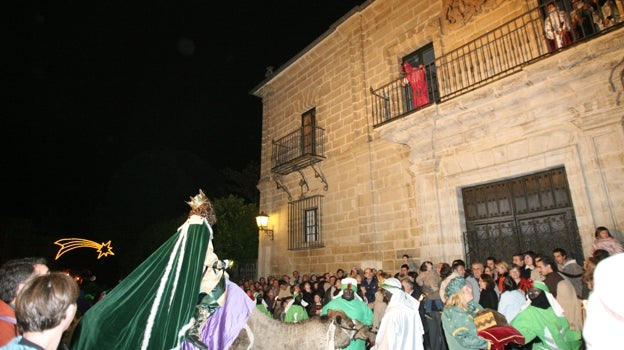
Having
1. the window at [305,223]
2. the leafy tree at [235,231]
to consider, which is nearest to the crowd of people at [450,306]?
the window at [305,223]

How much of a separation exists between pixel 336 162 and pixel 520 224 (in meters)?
5.40

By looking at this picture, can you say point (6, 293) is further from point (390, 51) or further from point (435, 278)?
point (390, 51)

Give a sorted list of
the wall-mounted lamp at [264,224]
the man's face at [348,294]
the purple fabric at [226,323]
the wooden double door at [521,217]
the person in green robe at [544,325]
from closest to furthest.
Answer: the person in green robe at [544,325] < the purple fabric at [226,323] < the man's face at [348,294] < the wooden double door at [521,217] < the wall-mounted lamp at [264,224]

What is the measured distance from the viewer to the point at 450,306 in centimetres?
325

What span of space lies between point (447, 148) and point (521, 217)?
2.11 meters

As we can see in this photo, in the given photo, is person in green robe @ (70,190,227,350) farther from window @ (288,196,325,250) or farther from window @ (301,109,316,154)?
window @ (301,109,316,154)

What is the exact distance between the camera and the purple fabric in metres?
3.32

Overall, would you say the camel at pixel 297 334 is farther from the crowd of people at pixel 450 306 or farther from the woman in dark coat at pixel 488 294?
the woman in dark coat at pixel 488 294

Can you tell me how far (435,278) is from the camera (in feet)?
20.6

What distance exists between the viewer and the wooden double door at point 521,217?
256 inches

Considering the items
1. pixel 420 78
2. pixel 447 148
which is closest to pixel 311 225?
pixel 447 148

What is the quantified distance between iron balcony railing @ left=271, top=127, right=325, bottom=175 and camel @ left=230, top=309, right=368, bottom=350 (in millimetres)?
7742

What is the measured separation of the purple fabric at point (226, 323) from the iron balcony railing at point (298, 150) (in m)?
7.71

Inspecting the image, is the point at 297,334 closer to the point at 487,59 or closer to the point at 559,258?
the point at 559,258
